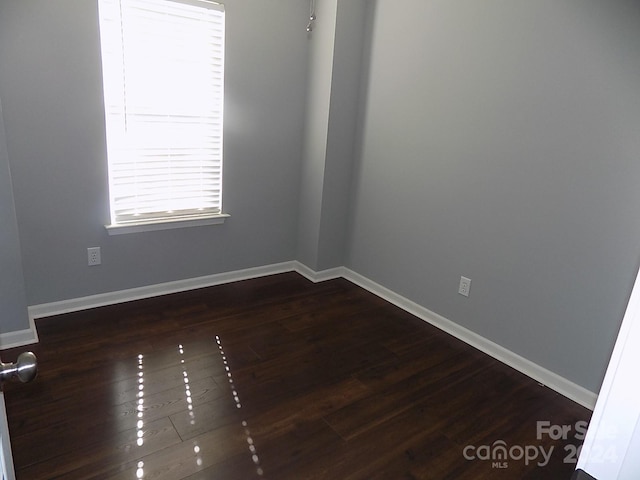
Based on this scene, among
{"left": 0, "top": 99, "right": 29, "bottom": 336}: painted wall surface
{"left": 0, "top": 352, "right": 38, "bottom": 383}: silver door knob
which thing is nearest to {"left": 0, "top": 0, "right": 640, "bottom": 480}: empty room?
{"left": 0, "top": 99, "right": 29, "bottom": 336}: painted wall surface

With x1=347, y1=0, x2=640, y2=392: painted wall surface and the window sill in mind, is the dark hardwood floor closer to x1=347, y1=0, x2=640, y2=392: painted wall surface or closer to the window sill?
x1=347, y1=0, x2=640, y2=392: painted wall surface

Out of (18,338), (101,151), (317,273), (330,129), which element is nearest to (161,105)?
(101,151)

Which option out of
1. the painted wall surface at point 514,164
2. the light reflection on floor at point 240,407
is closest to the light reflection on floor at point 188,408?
the light reflection on floor at point 240,407

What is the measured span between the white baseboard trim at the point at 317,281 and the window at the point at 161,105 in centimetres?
54

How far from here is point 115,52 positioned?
8.85ft

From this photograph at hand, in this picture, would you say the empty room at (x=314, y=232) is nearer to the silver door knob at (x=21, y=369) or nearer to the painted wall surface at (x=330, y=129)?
the painted wall surface at (x=330, y=129)

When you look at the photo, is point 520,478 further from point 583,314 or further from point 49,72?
point 49,72

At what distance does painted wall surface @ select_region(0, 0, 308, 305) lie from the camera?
8.20 ft

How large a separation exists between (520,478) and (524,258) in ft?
4.03

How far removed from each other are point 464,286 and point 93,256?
8.34 feet

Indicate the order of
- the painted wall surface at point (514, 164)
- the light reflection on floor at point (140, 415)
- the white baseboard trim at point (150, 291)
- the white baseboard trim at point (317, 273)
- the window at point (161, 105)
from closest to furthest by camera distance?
the light reflection on floor at point (140, 415), the painted wall surface at point (514, 164), the window at point (161, 105), the white baseboard trim at point (150, 291), the white baseboard trim at point (317, 273)

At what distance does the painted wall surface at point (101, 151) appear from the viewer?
98.4 inches

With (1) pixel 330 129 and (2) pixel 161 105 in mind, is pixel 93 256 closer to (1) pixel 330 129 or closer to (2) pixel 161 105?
(2) pixel 161 105

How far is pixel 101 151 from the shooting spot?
9.17 feet
